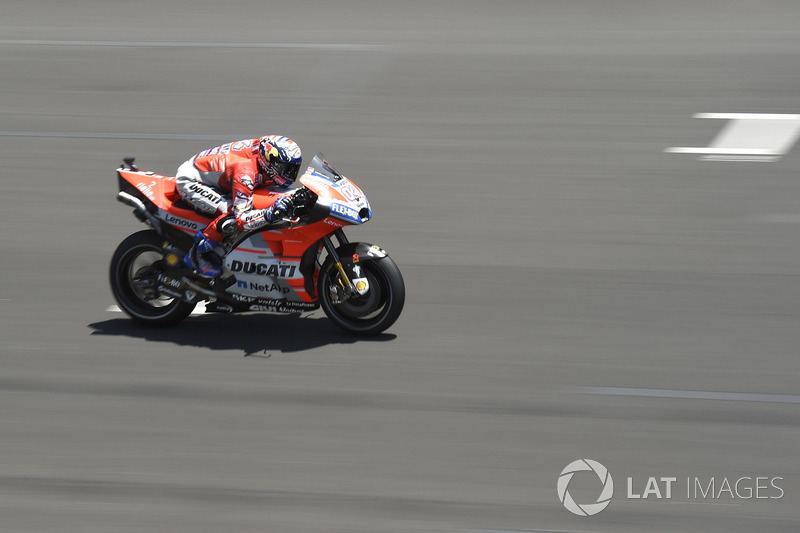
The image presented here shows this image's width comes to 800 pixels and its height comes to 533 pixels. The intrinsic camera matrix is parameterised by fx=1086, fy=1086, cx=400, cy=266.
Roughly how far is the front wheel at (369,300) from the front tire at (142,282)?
133cm

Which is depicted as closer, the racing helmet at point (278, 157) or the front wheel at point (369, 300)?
the front wheel at point (369, 300)

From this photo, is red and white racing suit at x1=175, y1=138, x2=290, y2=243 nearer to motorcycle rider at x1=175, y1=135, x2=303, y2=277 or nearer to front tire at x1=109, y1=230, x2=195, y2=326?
motorcycle rider at x1=175, y1=135, x2=303, y2=277

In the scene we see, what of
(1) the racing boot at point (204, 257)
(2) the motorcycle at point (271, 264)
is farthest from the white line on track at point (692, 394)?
(1) the racing boot at point (204, 257)

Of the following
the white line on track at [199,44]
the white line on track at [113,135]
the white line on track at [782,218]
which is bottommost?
the white line on track at [782,218]

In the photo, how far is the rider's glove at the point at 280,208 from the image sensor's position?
360 inches

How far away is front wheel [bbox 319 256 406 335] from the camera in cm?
912

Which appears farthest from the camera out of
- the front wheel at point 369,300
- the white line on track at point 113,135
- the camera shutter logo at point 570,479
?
the white line on track at point 113,135

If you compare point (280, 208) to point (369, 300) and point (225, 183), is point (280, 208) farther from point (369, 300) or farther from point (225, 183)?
point (369, 300)

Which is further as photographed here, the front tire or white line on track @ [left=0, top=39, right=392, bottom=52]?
white line on track @ [left=0, top=39, right=392, bottom=52]

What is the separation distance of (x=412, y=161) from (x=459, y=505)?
7.32 metres

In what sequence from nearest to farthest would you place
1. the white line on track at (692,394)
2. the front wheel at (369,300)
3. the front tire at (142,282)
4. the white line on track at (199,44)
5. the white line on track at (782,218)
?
the white line on track at (692,394) → the front wheel at (369,300) → the front tire at (142,282) → the white line on track at (782,218) → the white line on track at (199,44)

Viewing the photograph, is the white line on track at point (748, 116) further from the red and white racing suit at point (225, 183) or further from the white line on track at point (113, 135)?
the red and white racing suit at point (225, 183)

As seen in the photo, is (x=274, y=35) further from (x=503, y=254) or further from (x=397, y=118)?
(x=503, y=254)

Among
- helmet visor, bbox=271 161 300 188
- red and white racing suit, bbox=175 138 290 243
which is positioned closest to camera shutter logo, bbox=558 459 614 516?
red and white racing suit, bbox=175 138 290 243
